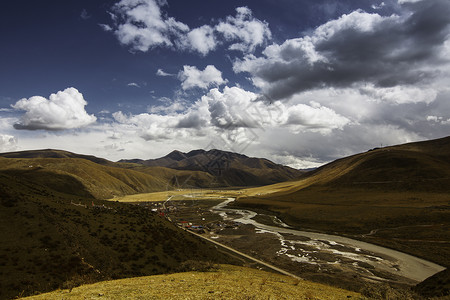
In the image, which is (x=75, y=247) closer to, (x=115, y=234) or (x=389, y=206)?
(x=115, y=234)

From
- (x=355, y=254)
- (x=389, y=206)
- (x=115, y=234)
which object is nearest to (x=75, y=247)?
(x=115, y=234)

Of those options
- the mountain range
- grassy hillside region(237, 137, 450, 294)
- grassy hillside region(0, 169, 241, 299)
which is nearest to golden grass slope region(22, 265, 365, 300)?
grassy hillside region(0, 169, 241, 299)

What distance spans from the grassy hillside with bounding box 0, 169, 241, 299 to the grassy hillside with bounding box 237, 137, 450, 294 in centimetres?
5814

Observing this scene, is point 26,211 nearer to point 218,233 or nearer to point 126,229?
point 126,229

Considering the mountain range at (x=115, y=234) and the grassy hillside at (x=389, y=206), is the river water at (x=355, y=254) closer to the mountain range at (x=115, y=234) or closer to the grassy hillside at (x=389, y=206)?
the grassy hillside at (x=389, y=206)

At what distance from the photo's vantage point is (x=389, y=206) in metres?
113

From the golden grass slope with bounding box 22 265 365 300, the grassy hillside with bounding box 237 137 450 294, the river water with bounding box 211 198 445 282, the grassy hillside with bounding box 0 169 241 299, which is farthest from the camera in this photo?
the grassy hillside with bounding box 237 137 450 294

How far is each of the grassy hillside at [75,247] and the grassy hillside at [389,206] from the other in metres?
58.1

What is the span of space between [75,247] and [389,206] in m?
126

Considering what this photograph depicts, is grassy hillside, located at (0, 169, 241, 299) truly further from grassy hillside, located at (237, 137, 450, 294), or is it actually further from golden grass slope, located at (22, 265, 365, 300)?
grassy hillside, located at (237, 137, 450, 294)

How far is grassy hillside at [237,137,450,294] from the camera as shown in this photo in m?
72.5

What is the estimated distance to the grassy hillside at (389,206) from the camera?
72500 millimetres

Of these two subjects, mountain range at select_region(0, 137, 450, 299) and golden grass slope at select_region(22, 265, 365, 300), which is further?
mountain range at select_region(0, 137, 450, 299)

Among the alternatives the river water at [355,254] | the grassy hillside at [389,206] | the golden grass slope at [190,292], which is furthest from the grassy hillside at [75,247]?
the grassy hillside at [389,206]
